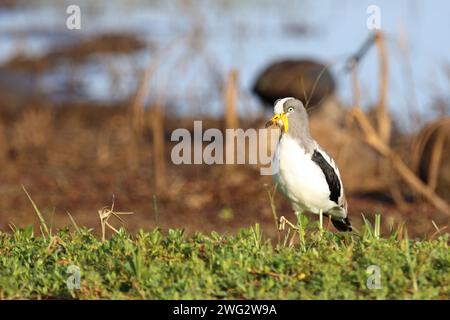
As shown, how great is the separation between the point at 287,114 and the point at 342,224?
1.16m

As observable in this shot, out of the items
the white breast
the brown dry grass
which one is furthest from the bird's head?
the brown dry grass

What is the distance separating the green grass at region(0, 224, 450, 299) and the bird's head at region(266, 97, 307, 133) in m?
0.97

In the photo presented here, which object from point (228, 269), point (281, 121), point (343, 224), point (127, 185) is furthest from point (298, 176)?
point (127, 185)

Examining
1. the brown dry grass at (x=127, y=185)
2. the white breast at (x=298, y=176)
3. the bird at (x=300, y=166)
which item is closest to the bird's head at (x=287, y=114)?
the bird at (x=300, y=166)

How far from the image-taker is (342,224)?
25.3ft

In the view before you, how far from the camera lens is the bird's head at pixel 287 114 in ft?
22.6

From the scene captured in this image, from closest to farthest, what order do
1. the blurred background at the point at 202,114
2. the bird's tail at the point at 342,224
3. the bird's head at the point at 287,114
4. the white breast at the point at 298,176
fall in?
the white breast at the point at 298,176, the bird's head at the point at 287,114, the bird's tail at the point at 342,224, the blurred background at the point at 202,114

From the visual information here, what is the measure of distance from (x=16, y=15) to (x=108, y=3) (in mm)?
2077

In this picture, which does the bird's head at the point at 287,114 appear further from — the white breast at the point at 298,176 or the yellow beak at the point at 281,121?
the white breast at the point at 298,176

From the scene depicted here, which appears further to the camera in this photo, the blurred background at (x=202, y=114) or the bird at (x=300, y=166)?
the blurred background at (x=202, y=114)

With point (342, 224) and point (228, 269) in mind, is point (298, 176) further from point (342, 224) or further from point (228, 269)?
point (228, 269)

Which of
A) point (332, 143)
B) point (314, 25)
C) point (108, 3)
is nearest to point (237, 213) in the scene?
point (332, 143)

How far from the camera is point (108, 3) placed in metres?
24.0
